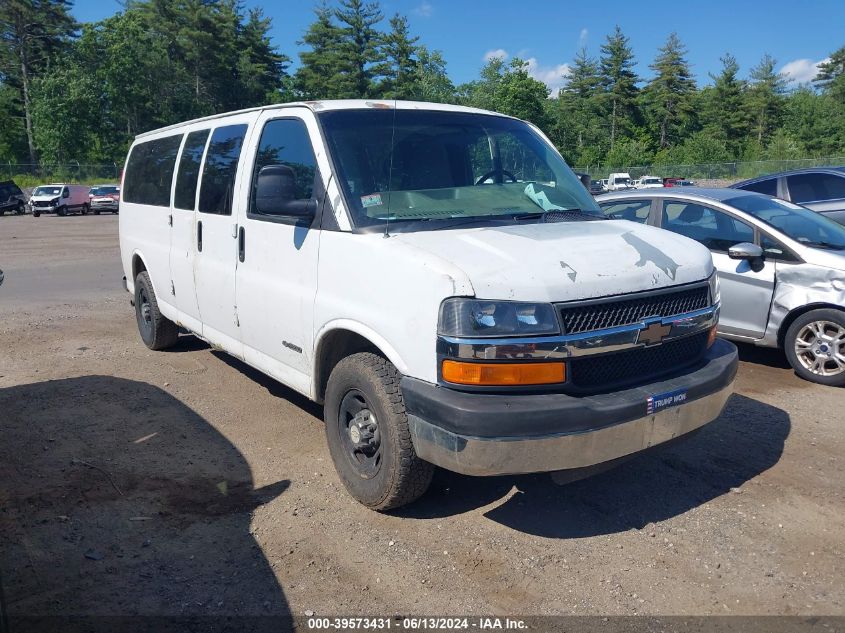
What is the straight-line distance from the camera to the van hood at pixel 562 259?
3424 mm

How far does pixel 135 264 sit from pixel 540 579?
5888 mm

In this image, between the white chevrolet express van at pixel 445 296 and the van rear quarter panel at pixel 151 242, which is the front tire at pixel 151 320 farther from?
the white chevrolet express van at pixel 445 296

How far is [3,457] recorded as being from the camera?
4.90 metres

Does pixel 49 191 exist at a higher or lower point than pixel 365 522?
higher

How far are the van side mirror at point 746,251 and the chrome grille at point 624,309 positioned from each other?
2.91 meters

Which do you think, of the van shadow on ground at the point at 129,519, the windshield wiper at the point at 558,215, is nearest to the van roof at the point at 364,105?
the windshield wiper at the point at 558,215

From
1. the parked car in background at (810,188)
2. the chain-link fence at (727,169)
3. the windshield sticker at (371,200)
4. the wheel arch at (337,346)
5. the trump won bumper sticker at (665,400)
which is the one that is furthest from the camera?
the chain-link fence at (727,169)

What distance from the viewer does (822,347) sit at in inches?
252

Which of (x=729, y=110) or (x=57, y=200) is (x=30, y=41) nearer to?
(x=57, y=200)

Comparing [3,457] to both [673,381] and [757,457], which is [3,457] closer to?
[673,381]

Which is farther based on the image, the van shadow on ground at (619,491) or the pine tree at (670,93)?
the pine tree at (670,93)

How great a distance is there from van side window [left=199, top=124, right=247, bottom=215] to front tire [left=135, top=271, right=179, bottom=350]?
2002 millimetres

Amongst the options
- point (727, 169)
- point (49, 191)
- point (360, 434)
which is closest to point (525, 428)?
point (360, 434)

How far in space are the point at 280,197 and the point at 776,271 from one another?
4.71 metres
